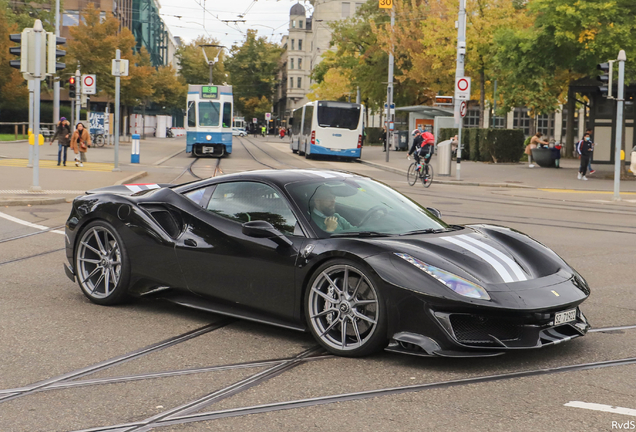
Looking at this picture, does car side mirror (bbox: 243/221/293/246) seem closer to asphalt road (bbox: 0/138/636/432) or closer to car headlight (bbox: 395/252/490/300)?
asphalt road (bbox: 0/138/636/432)

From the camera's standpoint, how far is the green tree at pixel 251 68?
12031 cm

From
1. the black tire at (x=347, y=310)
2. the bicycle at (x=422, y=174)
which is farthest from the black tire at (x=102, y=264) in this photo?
the bicycle at (x=422, y=174)

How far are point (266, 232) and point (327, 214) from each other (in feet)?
1.51

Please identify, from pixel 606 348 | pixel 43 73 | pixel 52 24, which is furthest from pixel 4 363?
pixel 52 24

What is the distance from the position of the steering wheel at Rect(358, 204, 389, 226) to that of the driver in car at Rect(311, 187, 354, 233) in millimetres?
142

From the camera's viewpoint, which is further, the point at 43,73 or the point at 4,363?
the point at 43,73

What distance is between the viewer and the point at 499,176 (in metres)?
29.8

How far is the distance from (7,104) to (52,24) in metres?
10.7

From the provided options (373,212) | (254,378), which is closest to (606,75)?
(373,212)

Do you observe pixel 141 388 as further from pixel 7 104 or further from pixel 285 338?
pixel 7 104

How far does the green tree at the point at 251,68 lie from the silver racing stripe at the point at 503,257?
11629 centimetres

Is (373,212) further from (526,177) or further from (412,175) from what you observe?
(526,177)

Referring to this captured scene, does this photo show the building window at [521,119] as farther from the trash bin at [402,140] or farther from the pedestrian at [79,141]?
the pedestrian at [79,141]

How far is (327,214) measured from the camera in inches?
226
